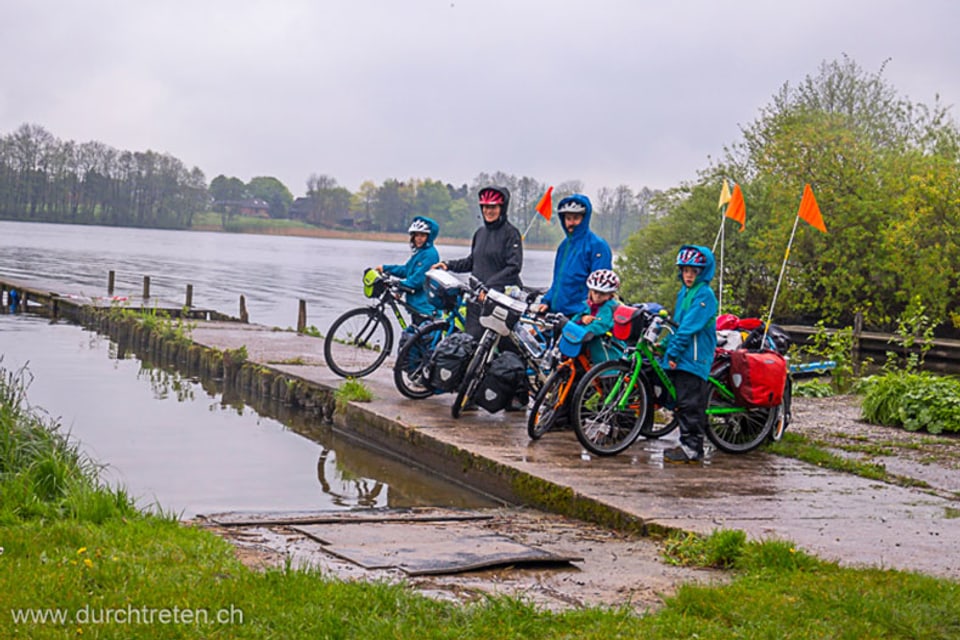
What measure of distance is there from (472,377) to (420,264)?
7.68 ft

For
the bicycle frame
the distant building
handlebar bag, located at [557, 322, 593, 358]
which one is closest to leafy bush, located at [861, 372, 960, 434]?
the bicycle frame

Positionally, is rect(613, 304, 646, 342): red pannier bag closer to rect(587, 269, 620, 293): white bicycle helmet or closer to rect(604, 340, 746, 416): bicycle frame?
rect(604, 340, 746, 416): bicycle frame

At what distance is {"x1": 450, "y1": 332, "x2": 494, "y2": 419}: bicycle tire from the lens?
10.6 metres

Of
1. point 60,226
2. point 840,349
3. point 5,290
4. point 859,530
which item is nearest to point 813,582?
point 859,530

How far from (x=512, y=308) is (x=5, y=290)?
30834 millimetres

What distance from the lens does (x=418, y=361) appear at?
475 inches

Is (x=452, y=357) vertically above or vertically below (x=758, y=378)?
below

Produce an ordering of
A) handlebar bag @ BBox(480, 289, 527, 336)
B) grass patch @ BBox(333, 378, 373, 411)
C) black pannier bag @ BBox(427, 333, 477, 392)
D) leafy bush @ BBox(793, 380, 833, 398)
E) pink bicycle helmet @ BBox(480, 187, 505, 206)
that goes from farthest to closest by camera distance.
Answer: leafy bush @ BBox(793, 380, 833, 398) → grass patch @ BBox(333, 378, 373, 411) → pink bicycle helmet @ BBox(480, 187, 505, 206) → black pannier bag @ BBox(427, 333, 477, 392) → handlebar bag @ BBox(480, 289, 527, 336)

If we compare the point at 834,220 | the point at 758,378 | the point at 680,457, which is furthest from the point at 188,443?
the point at 834,220

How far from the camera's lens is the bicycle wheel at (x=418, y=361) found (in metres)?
11.8

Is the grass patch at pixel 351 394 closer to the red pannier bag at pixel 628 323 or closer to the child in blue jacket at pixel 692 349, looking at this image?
the red pannier bag at pixel 628 323

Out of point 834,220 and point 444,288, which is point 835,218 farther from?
point 444,288

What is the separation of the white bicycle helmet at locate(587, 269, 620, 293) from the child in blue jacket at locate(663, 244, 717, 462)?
770mm

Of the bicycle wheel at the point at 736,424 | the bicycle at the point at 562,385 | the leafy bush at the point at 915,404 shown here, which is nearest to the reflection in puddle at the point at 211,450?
the bicycle at the point at 562,385
